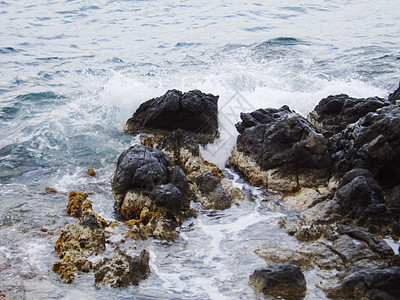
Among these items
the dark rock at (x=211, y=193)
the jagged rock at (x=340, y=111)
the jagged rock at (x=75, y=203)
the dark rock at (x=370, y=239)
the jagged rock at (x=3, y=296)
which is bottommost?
the jagged rock at (x=75, y=203)

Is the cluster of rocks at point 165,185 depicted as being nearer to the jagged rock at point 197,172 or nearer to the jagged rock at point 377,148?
the jagged rock at point 197,172

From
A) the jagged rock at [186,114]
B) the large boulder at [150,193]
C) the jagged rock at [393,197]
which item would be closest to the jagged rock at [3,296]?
the large boulder at [150,193]

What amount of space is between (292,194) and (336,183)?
2.51 feet

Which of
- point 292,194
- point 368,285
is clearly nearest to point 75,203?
point 292,194

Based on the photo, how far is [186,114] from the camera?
10094 millimetres

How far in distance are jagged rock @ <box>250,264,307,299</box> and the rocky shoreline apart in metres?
0.01

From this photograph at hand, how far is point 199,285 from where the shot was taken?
538 centimetres

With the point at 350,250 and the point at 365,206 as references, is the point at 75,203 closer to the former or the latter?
the point at 350,250

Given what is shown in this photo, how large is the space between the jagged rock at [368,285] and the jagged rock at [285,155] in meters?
2.88

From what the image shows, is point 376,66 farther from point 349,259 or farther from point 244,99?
point 349,259

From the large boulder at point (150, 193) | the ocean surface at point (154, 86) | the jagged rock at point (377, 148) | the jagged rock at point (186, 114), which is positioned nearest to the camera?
the ocean surface at point (154, 86)

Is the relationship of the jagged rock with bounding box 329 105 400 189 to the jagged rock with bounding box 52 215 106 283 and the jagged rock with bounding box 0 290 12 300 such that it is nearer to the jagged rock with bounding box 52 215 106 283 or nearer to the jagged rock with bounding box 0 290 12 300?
the jagged rock with bounding box 52 215 106 283

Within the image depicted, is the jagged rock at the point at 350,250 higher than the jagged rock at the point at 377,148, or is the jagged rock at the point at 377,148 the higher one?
the jagged rock at the point at 377,148

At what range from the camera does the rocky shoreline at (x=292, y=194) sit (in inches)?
209
